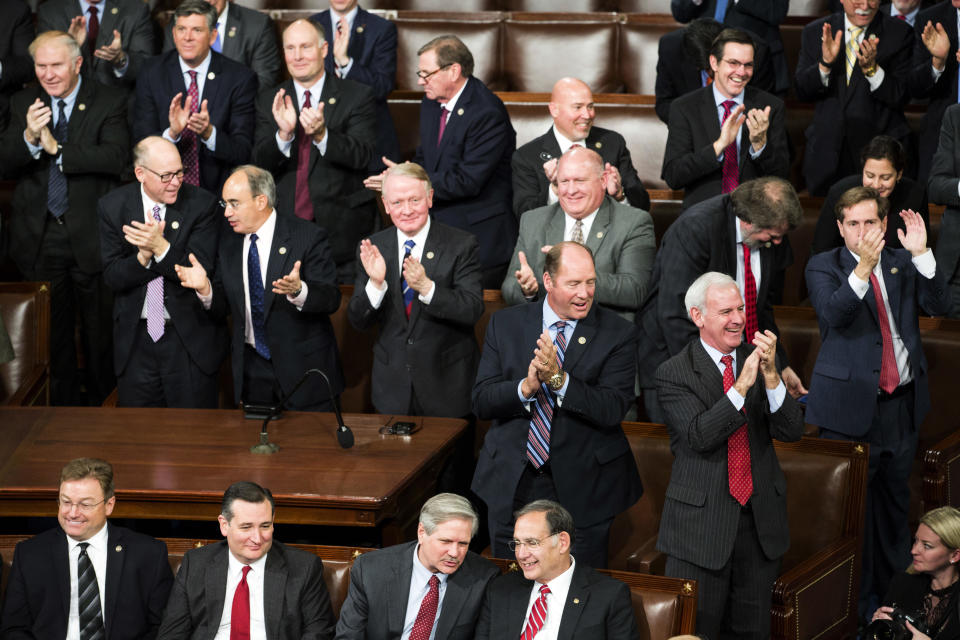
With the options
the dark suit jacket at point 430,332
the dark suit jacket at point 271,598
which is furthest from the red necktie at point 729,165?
the dark suit jacket at point 271,598

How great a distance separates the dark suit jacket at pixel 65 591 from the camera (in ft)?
12.8

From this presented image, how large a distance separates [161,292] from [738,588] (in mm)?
2290

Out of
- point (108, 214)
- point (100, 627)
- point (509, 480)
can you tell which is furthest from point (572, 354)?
point (108, 214)

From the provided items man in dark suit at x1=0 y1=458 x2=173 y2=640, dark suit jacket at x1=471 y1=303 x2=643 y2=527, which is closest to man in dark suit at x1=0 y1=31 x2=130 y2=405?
man in dark suit at x1=0 y1=458 x2=173 y2=640

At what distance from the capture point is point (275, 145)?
18.2ft

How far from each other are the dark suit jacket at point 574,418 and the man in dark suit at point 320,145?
5.47 feet

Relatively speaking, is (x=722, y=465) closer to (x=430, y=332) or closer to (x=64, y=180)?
(x=430, y=332)

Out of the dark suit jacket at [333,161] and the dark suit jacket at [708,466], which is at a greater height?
the dark suit jacket at [333,161]

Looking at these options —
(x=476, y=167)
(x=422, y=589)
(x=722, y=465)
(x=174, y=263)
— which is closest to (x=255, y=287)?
(x=174, y=263)

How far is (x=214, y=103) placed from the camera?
574 cm

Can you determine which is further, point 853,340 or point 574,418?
point 853,340

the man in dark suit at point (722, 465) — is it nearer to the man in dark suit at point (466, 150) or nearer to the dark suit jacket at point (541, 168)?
the dark suit jacket at point (541, 168)

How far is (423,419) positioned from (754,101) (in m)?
1.84

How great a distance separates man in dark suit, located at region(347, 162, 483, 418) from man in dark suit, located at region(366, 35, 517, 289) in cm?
69
